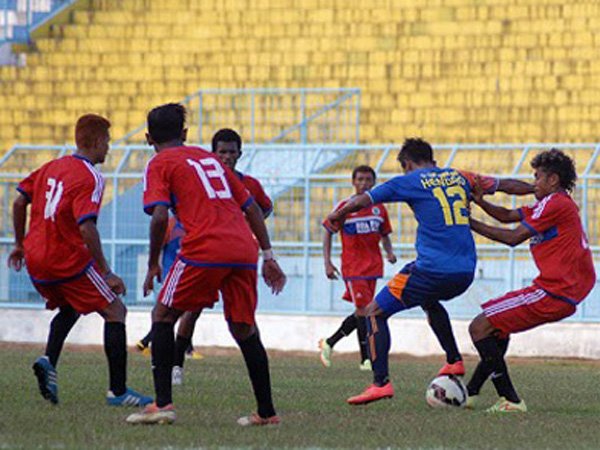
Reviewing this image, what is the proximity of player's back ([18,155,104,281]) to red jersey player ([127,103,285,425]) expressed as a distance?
134cm

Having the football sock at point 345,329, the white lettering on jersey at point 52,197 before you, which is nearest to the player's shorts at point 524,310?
the white lettering on jersey at point 52,197

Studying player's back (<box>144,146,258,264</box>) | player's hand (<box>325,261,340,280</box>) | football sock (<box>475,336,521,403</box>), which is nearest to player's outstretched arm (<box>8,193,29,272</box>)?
player's back (<box>144,146,258,264</box>)

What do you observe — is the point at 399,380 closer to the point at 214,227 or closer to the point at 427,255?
the point at 427,255

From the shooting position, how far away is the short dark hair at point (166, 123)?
891cm

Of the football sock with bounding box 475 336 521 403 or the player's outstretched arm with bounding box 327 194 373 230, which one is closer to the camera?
the player's outstretched arm with bounding box 327 194 373 230

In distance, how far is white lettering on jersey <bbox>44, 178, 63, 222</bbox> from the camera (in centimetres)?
1012

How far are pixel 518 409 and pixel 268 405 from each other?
2.35m

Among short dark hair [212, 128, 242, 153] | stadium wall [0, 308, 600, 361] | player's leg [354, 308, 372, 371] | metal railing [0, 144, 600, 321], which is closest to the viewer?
short dark hair [212, 128, 242, 153]

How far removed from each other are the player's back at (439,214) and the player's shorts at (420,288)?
0.17 feet

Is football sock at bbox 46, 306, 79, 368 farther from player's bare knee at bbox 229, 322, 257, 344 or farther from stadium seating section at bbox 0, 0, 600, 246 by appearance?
stadium seating section at bbox 0, 0, 600, 246

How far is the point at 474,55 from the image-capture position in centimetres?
2634

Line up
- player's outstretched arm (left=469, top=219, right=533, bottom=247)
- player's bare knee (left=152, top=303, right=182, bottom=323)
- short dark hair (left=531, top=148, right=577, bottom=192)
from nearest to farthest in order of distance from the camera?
player's bare knee (left=152, top=303, right=182, bottom=323) → player's outstretched arm (left=469, top=219, right=533, bottom=247) → short dark hair (left=531, top=148, right=577, bottom=192)

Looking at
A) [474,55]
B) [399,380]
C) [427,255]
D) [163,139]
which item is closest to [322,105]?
[474,55]

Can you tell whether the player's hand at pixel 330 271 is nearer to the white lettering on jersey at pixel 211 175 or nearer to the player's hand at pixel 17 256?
the player's hand at pixel 17 256
